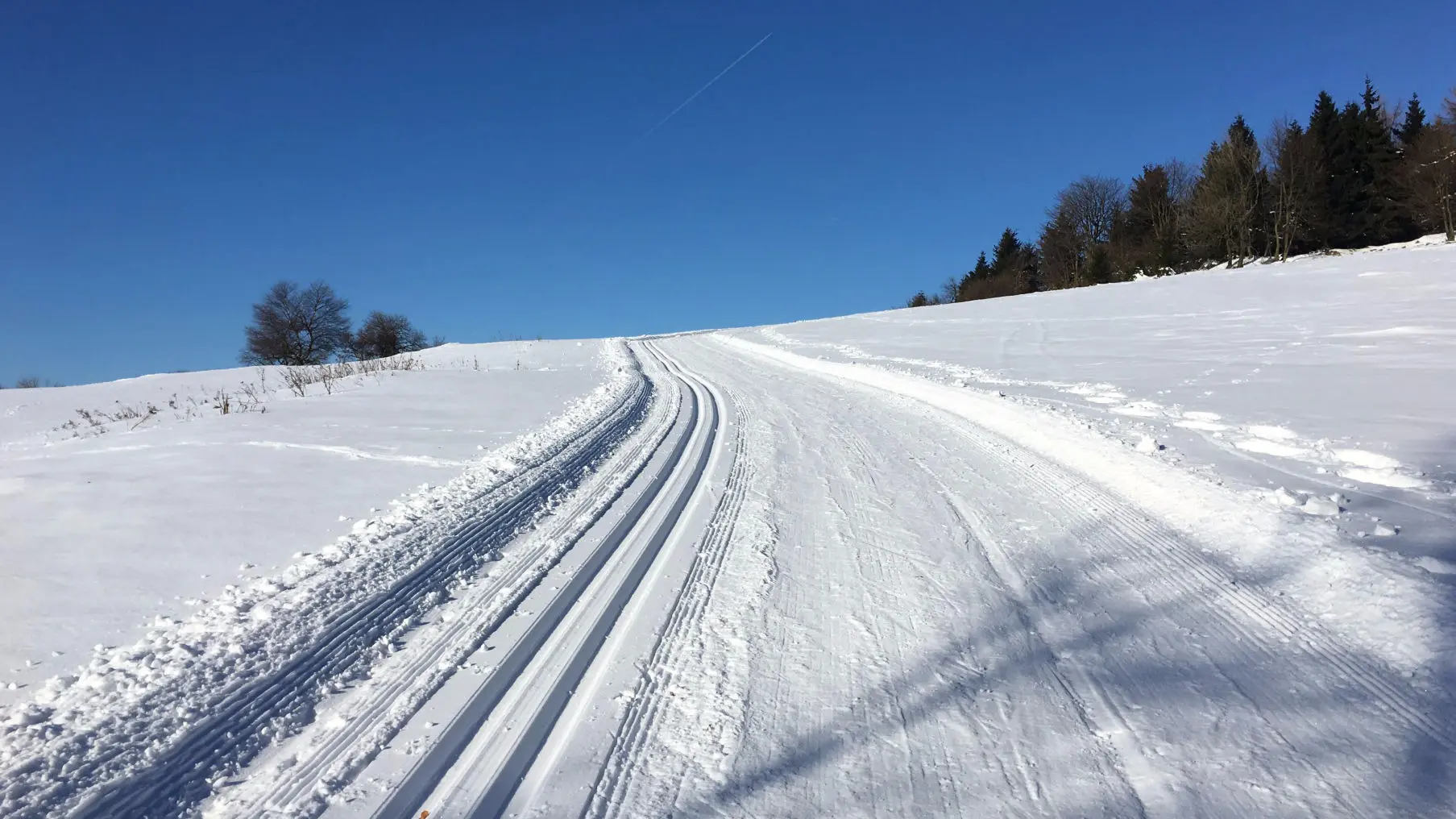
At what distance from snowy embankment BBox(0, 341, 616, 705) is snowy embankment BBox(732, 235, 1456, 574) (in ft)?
22.6

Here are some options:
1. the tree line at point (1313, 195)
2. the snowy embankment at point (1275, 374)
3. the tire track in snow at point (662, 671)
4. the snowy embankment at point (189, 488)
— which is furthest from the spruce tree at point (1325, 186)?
the tire track in snow at point (662, 671)

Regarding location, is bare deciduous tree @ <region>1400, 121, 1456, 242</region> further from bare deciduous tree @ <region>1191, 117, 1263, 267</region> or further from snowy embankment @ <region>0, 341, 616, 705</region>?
snowy embankment @ <region>0, 341, 616, 705</region>

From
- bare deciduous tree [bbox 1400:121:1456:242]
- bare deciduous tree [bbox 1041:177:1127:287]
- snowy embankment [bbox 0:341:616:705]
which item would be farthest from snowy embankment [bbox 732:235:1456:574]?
bare deciduous tree [bbox 1041:177:1127:287]

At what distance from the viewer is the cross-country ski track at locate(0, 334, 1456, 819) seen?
97.0 inches

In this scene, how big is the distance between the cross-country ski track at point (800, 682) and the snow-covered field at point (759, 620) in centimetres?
2

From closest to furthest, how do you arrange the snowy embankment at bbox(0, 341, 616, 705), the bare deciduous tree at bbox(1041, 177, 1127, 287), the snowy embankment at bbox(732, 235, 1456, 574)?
1. the snowy embankment at bbox(0, 341, 616, 705)
2. the snowy embankment at bbox(732, 235, 1456, 574)
3. the bare deciduous tree at bbox(1041, 177, 1127, 287)

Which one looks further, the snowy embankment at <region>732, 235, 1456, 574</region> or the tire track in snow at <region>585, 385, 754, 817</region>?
the snowy embankment at <region>732, 235, 1456, 574</region>

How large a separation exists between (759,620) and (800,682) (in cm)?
63

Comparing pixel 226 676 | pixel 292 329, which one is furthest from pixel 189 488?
pixel 292 329

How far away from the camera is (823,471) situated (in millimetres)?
6867

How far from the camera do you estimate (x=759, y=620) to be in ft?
12.3

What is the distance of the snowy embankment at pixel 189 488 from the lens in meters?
3.81

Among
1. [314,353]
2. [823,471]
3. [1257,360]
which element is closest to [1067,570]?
[823,471]

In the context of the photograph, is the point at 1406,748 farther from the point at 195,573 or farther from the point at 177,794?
the point at 195,573
